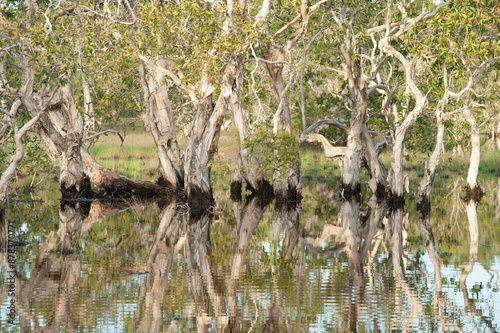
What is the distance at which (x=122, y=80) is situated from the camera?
27.8m

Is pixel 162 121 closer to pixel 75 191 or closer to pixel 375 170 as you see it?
pixel 75 191

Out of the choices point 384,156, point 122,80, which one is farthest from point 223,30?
point 384,156

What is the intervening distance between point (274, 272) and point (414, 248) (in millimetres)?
4565

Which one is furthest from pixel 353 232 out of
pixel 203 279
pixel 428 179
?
pixel 203 279

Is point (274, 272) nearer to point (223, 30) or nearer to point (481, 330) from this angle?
point (481, 330)

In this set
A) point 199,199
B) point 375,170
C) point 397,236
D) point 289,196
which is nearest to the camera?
point 397,236

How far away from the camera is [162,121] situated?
27.1 meters

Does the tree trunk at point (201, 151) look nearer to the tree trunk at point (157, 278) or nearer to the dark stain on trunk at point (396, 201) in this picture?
the tree trunk at point (157, 278)

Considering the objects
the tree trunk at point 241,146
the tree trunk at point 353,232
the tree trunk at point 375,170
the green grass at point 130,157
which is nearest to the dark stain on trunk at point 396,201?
the tree trunk at point 353,232

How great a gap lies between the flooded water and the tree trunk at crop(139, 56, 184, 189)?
7431mm

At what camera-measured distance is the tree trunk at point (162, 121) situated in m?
26.7

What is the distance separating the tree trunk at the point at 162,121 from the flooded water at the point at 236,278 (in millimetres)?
7431

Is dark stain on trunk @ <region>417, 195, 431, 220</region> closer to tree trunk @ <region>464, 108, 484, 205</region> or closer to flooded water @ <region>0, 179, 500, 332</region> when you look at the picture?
tree trunk @ <region>464, 108, 484, 205</region>

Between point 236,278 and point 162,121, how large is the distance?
16.6 m
